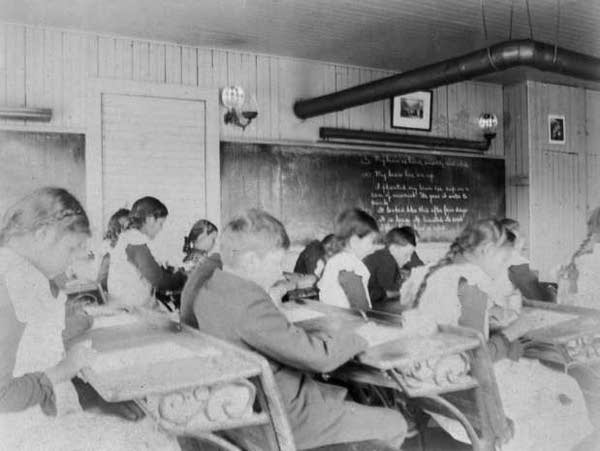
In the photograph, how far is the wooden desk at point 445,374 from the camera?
1869mm

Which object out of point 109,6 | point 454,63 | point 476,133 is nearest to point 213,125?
Result: point 109,6

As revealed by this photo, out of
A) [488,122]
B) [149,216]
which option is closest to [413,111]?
[488,122]

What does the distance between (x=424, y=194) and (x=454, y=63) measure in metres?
2.29

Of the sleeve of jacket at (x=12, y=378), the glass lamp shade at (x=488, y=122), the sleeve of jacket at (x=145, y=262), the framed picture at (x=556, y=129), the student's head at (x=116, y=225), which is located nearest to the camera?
the sleeve of jacket at (x=12, y=378)

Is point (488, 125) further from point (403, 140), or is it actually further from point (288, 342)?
point (288, 342)

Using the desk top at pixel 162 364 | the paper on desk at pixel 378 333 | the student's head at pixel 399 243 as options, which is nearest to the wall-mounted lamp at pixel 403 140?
the student's head at pixel 399 243

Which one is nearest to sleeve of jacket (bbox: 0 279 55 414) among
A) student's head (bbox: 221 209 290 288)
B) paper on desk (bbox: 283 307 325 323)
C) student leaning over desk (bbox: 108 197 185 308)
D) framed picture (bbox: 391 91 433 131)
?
student's head (bbox: 221 209 290 288)

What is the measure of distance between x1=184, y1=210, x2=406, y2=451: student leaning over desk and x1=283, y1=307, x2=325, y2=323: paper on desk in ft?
1.90

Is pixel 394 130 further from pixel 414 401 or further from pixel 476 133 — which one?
pixel 414 401

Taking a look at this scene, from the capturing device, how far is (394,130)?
5730mm

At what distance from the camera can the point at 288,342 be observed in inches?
69.6

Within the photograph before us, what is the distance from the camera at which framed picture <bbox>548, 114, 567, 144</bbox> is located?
6402 mm

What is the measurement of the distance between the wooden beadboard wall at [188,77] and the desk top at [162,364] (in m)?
2.50

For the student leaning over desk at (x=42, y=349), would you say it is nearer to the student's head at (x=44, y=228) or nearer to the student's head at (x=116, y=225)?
the student's head at (x=44, y=228)
